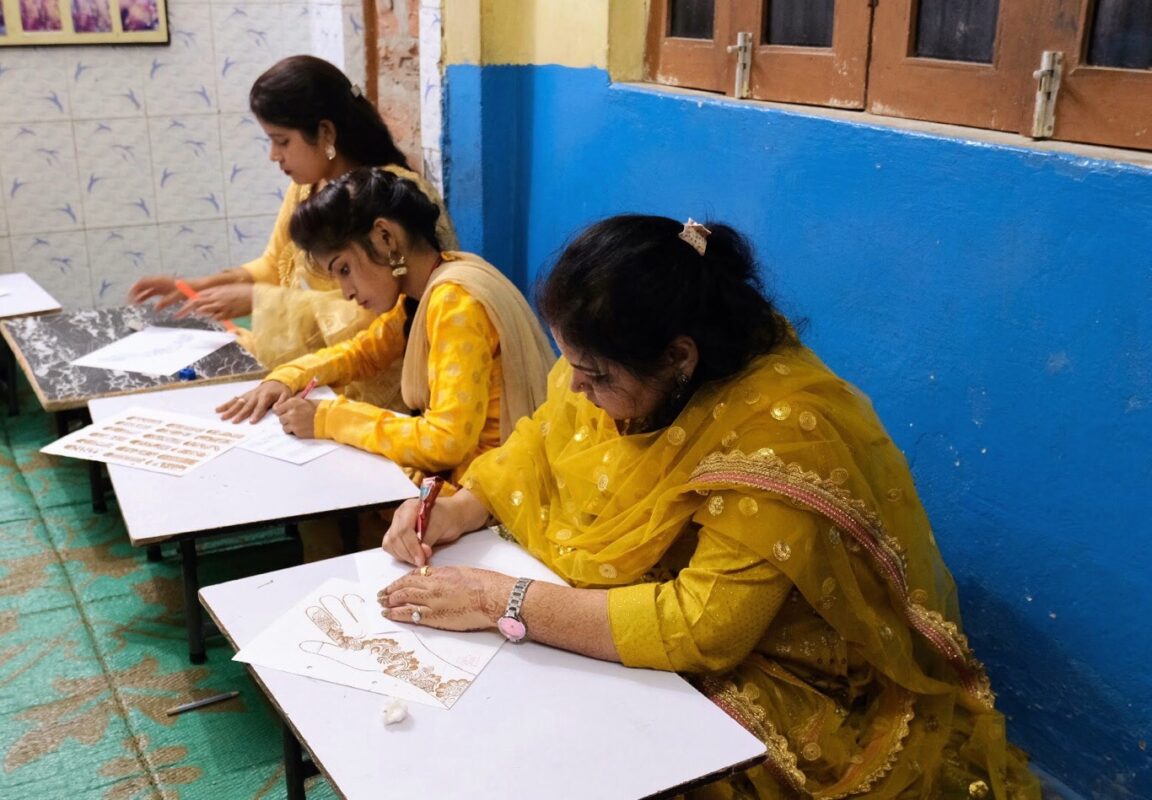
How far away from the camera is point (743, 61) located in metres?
2.77

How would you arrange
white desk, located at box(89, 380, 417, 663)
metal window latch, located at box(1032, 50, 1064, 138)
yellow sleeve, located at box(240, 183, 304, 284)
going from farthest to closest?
1. yellow sleeve, located at box(240, 183, 304, 284)
2. white desk, located at box(89, 380, 417, 663)
3. metal window latch, located at box(1032, 50, 1064, 138)

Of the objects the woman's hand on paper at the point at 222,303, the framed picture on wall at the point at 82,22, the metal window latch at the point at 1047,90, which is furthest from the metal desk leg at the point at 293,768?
the framed picture on wall at the point at 82,22

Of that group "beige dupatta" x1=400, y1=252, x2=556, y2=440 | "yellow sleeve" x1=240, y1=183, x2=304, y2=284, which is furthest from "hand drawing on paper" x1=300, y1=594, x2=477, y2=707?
"yellow sleeve" x1=240, y1=183, x2=304, y2=284

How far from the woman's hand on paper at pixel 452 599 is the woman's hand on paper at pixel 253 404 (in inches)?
43.3

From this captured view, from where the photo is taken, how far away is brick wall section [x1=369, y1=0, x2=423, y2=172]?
446 cm

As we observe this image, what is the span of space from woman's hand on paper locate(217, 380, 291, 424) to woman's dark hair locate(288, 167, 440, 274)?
1.18 feet

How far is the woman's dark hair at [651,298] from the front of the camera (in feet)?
5.32

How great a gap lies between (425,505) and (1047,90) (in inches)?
53.3

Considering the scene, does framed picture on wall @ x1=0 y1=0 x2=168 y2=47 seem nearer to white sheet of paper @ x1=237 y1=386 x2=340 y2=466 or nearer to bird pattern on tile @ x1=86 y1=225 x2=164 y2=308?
bird pattern on tile @ x1=86 y1=225 x2=164 y2=308

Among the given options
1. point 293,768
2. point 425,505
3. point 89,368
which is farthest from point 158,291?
point 293,768

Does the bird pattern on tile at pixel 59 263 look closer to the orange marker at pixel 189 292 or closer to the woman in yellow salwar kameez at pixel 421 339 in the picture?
the orange marker at pixel 189 292

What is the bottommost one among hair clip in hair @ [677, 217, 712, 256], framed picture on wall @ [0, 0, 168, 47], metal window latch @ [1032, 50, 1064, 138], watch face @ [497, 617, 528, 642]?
watch face @ [497, 617, 528, 642]

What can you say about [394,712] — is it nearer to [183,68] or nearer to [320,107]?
[320,107]

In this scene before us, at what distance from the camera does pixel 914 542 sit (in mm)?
1749
